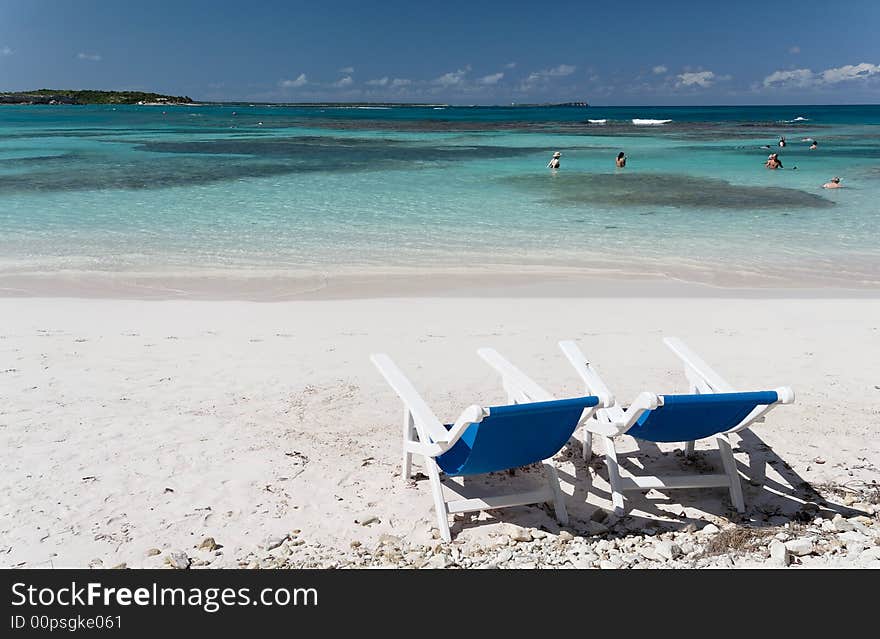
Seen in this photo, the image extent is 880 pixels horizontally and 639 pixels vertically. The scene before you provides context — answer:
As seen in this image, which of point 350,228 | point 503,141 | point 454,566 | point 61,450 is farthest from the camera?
point 503,141

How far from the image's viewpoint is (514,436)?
3615 mm

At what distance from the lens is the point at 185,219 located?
1501cm

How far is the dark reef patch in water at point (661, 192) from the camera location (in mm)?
17859

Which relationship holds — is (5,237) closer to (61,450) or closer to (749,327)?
(61,450)

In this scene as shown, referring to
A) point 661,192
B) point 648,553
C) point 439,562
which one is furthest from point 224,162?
point 648,553

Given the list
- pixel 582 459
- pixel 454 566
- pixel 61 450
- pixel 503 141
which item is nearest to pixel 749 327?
pixel 582 459

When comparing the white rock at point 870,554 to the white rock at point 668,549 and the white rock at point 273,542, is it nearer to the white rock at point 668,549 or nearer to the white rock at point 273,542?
the white rock at point 668,549

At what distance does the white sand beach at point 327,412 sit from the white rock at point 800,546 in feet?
0.20

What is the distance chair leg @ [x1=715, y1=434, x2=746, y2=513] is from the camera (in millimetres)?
4203

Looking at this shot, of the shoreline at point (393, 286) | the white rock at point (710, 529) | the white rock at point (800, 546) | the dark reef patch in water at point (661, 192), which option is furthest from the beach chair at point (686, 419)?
the dark reef patch in water at point (661, 192)

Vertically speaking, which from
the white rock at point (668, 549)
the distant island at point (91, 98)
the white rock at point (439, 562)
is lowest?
the white rock at point (439, 562)

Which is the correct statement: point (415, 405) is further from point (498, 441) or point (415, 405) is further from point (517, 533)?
point (517, 533)

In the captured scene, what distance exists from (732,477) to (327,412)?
2.88 meters
